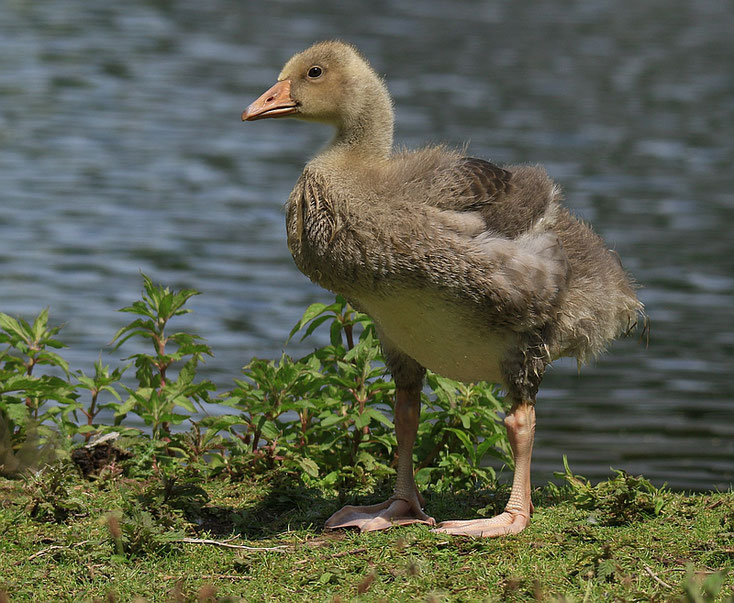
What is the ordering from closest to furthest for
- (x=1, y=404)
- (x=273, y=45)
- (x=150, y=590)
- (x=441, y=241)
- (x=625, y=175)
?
(x=150, y=590) → (x=441, y=241) → (x=1, y=404) → (x=625, y=175) → (x=273, y=45)

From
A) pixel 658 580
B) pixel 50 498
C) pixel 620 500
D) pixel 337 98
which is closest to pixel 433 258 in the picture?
pixel 337 98

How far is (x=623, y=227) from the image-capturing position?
15.2m

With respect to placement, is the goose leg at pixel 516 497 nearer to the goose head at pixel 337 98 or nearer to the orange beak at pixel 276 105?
the goose head at pixel 337 98

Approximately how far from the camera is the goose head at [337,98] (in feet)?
20.9

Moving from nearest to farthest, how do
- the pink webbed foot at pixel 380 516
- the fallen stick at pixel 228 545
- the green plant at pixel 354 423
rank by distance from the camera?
the fallen stick at pixel 228 545
the pink webbed foot at pixel 380 516
the green plant at pixel 354 423

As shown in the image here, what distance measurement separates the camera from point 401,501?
645cm

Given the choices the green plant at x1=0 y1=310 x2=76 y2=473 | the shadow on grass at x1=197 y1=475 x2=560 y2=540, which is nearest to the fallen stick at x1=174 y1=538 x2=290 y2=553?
the shadow on grass at x1=197 y1=475 x2=560 y2=540

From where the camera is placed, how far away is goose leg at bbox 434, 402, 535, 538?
609 cm

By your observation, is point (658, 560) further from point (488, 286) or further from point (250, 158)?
point (250, 158)

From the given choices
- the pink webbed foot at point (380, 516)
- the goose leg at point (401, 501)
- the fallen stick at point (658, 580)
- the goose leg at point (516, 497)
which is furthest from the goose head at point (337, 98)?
the fallen stick at point (658, 580)

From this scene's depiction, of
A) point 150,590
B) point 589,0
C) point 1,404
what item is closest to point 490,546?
point 150,590

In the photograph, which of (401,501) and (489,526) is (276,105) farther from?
(489,526)

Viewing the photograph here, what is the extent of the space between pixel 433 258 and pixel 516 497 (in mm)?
1421

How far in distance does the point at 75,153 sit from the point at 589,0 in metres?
22.6
